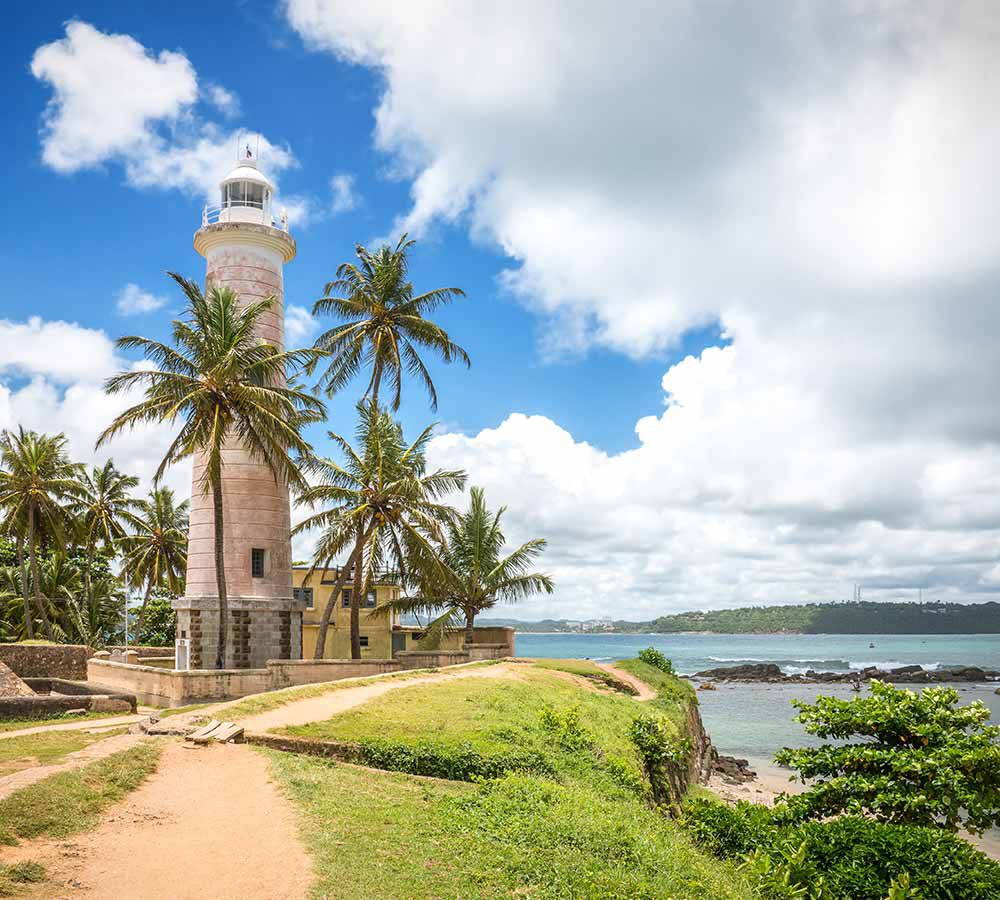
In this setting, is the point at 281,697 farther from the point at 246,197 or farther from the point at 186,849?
the point at 246,197

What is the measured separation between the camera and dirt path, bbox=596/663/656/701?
3116 centimetres

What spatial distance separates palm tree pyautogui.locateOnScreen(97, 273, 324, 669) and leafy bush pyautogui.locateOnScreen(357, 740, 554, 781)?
12455 millimetres

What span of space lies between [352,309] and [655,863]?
2766cm

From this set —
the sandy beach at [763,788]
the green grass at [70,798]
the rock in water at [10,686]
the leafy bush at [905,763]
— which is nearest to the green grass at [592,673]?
the sandy beach at [763,788]

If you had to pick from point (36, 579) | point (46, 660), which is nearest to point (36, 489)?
point (36, 579)

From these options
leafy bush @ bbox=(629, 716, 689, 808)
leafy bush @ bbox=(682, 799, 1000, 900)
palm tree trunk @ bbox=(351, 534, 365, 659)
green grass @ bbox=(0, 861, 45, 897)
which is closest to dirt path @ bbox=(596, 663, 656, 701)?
palm tree trunk @ bbox=(351, 534, 365, 659)

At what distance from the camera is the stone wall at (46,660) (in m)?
27.3

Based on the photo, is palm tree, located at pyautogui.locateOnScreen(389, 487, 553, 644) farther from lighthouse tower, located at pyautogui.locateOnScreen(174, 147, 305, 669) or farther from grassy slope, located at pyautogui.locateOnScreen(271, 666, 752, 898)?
grassy slope, located at pyautogui.locateOnScreen(271, 666, 752, 898)

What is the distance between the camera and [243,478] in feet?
94.9

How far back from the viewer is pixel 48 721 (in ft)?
66.1

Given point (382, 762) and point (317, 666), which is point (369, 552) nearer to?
point (317, 666)

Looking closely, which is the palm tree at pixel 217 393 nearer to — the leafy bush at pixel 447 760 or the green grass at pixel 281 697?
the green grass at pixel 281 697

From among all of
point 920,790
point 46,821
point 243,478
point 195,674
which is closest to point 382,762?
point 46,821

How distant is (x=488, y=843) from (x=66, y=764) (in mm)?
6578
